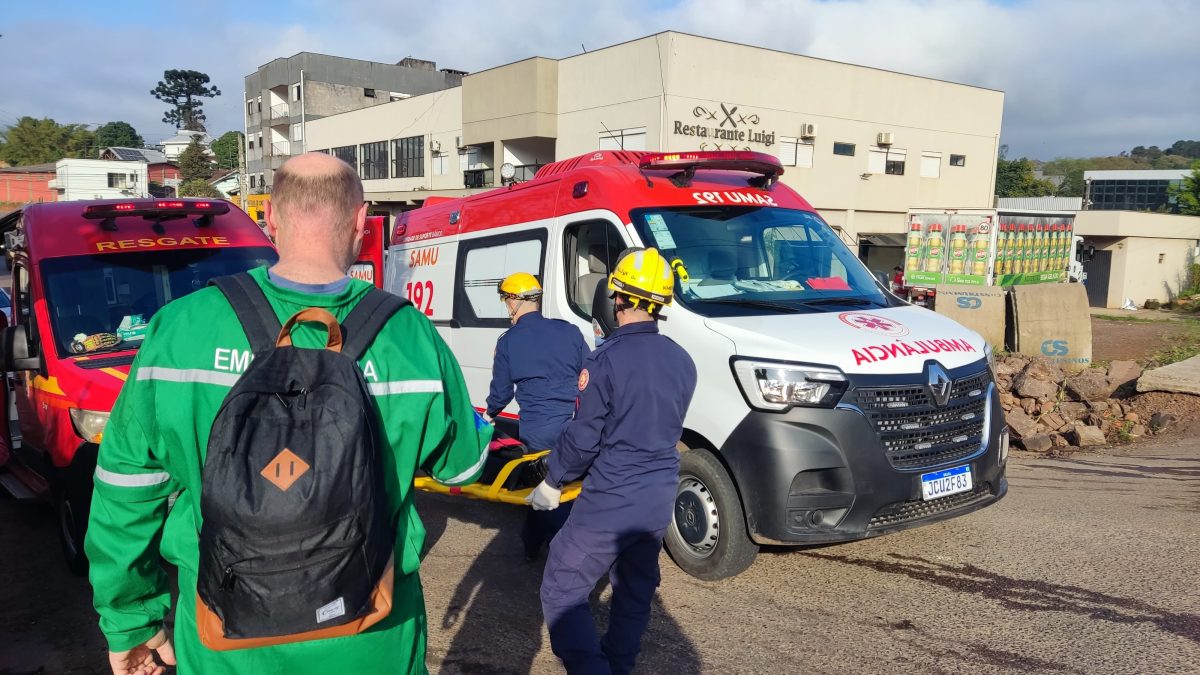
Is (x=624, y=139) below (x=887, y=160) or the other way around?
below

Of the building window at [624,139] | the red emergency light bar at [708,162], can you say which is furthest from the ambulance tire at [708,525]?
the building window at [624,139]

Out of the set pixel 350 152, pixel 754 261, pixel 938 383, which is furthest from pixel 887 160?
pixel 938 383

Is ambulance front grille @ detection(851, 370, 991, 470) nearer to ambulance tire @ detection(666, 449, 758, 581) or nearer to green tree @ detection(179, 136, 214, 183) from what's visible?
ambulance tire @ detection(666, 449, 758, 581)

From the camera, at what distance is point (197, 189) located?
2494 inches

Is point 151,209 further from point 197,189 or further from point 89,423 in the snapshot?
point 197,189

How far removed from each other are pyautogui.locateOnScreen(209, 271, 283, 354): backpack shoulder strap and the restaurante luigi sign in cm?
2643

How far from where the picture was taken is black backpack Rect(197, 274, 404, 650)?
158 centimetres

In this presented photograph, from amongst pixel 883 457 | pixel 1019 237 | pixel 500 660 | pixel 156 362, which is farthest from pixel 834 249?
pixel 1019 237

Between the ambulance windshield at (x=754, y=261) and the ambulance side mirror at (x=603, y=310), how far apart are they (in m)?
0.51

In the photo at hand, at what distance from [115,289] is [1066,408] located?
33.6 ft

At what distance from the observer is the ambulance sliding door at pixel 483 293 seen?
643 centimetres

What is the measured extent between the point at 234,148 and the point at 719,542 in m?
102

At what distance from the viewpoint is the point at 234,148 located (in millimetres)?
95625

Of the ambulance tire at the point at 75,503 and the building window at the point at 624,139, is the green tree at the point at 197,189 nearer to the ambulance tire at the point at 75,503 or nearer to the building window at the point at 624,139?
the building window at the point at 624,139
